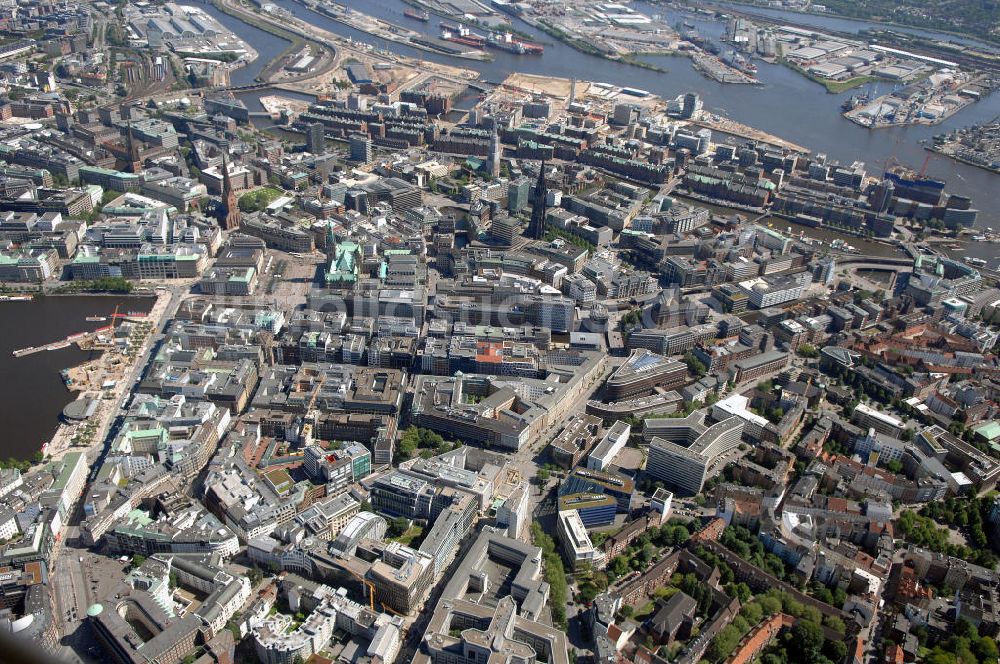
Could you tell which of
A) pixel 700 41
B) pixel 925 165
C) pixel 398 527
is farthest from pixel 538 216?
pixel 700 41

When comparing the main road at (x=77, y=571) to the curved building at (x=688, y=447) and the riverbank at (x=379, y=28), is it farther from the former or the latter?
the riverbank at (x=379, y=28)

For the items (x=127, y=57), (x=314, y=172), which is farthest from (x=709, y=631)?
(x=127, y=57)

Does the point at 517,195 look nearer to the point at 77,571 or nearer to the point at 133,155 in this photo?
the point at 133,155

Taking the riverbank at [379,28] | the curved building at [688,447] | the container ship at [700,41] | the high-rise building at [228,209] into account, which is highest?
the container ship at [700,41]

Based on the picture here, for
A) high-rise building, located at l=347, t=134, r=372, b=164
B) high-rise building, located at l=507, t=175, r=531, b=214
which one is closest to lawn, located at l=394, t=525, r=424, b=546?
high-rise building, located at l=507, t=175, r=531, b=214

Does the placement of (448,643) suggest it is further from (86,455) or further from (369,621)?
(86,455)

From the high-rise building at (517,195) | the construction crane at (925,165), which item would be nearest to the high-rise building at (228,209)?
the high-rise building at (517,195)
